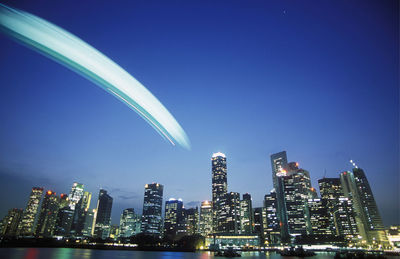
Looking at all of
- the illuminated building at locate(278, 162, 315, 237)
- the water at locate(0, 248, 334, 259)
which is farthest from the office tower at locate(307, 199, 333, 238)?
the water at locate(0, 248, 334, 259)

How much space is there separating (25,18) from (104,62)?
405cm

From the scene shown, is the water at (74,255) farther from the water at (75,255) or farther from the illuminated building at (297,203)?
the illuminated building at (297,203)

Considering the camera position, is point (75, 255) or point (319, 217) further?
point (319, 217)

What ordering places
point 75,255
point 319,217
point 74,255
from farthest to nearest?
1. point 319,217
2. point 75,255
3. point 74,255

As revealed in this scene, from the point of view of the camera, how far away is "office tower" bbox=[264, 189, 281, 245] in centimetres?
17275

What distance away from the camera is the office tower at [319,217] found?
161250mm

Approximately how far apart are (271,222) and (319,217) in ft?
117

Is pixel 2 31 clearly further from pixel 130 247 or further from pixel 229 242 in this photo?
pixel 229 242

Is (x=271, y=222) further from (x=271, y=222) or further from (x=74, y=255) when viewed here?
(x=74, y=255)

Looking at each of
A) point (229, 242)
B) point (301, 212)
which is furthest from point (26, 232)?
point (301, 212)

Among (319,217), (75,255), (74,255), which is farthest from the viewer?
(319,217)

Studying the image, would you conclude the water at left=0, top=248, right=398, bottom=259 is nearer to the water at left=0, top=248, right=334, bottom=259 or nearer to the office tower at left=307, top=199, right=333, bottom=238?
the water at left=0, top=248, right=334, bottom=259

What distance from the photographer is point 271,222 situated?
182 m

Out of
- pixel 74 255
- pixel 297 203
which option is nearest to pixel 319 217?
pixel 297 203
